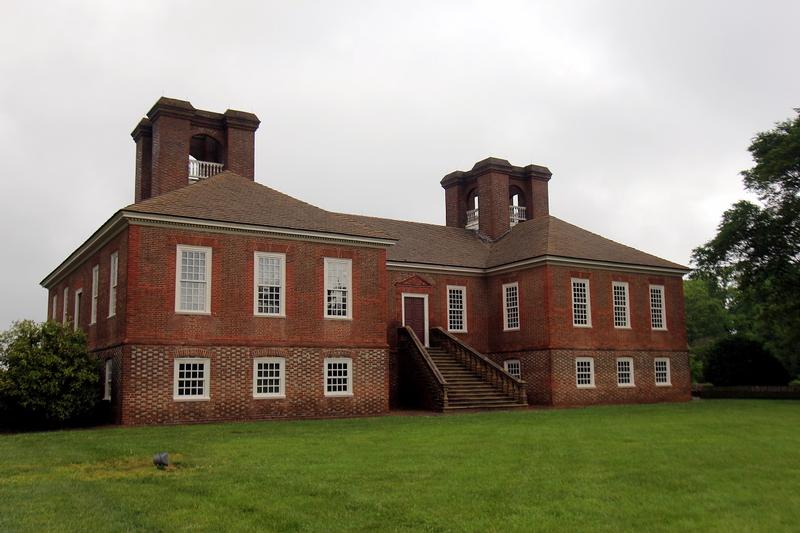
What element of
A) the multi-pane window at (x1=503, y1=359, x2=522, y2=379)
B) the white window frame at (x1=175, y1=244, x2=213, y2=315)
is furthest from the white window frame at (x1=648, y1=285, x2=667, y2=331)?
the white window frame at (x1=175, y1=244, x2=213, y2=315)

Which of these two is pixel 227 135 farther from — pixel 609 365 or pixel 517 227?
pixel 609 365

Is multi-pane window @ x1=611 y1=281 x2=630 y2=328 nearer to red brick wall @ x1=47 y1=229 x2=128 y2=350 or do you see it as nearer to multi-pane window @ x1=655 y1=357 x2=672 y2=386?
multi-pane window @ x1=655 y1=357 x2=672 y2=386

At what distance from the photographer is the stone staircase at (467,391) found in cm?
2622

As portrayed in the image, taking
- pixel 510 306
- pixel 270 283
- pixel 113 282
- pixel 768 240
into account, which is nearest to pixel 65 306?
pixel 113 282

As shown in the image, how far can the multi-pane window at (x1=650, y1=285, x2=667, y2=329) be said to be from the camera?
108 feet

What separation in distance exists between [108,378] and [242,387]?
4079mm

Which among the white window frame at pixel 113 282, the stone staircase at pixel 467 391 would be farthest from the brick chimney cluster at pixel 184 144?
the stone staircase at pixel 467 391

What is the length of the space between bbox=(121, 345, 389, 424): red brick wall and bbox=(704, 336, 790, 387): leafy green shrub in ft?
71.5

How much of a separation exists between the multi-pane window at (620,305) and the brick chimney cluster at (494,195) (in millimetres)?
6962

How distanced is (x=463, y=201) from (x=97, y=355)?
20.8m

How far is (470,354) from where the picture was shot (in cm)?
2925

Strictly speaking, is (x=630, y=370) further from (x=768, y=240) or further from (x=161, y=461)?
(x=161, y=461)

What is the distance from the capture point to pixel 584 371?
1201 inches

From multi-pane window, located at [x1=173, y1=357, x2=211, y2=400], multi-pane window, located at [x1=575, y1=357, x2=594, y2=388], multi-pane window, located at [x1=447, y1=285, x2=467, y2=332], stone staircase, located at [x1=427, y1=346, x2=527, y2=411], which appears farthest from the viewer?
multi-pane window, located at [x1=447, y1=285, x2=467, y2=332]
